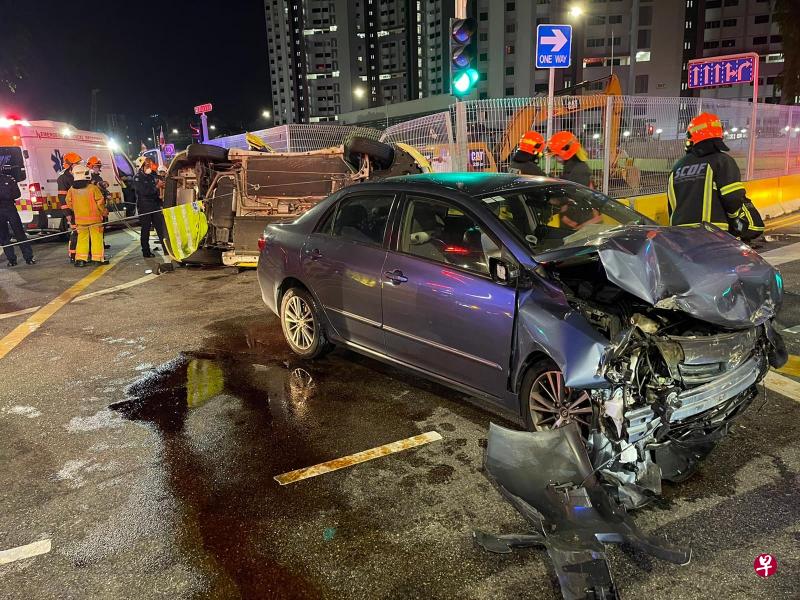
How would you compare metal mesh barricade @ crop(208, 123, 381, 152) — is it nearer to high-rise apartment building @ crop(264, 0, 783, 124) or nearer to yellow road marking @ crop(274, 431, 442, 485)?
A: yellow road marking @ crop(274, 431, 442, 485)

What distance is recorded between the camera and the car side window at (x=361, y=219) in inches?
176

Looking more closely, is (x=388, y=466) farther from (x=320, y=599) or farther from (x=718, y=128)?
(x=718, y=128)

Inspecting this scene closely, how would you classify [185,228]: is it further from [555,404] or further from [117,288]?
[555,404]

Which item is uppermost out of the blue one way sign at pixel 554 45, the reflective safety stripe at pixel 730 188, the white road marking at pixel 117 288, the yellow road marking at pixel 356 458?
the blue one way sign at pixel 554 45

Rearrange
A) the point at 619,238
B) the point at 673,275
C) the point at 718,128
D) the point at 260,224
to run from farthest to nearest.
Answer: the point at 260,224 < the point at 718,128 < the point at 619,238 < the point at 673,275

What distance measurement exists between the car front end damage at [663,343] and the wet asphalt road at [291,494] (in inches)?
12.9

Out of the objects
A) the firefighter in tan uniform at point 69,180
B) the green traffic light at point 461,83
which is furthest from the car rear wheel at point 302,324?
the firefighter in tan uniform at point 69,180

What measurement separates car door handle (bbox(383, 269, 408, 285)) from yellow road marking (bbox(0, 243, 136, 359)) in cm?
420

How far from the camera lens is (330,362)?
5301 millimetres

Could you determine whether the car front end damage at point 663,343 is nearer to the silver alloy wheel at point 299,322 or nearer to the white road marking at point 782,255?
the silver alloy wheel at point 299,322

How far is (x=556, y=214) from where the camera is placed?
4121 mm

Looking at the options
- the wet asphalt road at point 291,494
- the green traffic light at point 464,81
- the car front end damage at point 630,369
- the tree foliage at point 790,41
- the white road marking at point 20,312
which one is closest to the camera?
the wet asphalt road at point 291,494

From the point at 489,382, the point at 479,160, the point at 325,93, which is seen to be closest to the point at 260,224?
the point at 479,160

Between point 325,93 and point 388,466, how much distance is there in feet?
489
